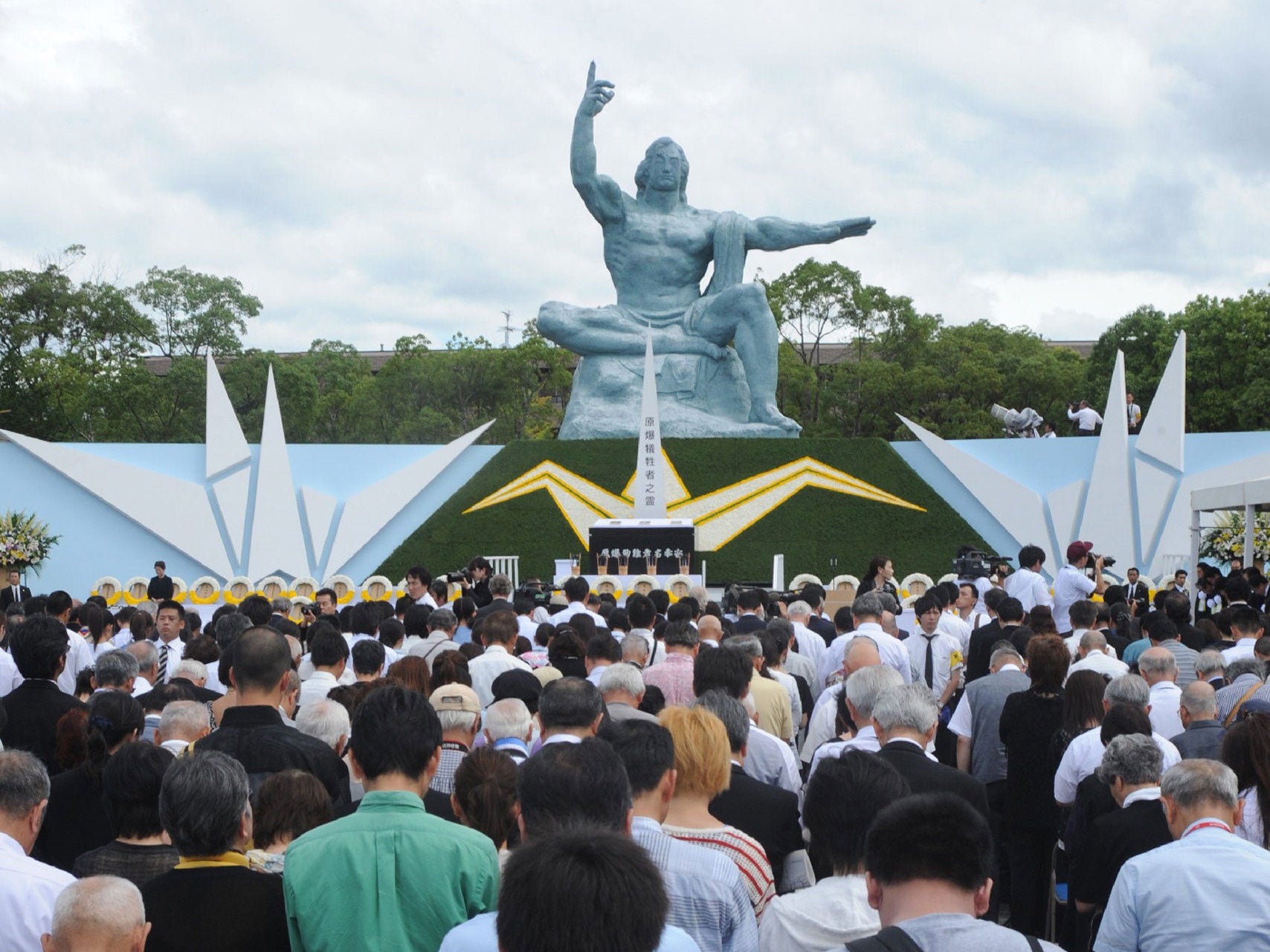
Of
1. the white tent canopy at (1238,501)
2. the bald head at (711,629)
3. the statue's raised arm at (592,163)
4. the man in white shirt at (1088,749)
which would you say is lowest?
the man in white shirt at (1088,749)

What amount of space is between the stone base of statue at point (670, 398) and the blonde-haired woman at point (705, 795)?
22227 mm

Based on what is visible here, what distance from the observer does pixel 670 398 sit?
26.4m

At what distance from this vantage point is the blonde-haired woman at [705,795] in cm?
330

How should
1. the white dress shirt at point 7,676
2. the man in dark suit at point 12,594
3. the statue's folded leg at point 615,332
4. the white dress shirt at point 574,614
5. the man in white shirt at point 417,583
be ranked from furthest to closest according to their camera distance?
the statue's folded leg at point 615,332 → the man in dark suit at point 12,594 → the man in white shirt at point 417,583 → the white dress shirt at point 574,614 → the white dress shirt at point 7,676

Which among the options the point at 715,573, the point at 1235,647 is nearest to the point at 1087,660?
the point at 1235,647

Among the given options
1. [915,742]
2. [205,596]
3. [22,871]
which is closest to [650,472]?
[205,596]

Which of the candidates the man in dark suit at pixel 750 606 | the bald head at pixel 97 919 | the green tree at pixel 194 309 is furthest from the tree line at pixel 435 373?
the bald head at pixel 97 919

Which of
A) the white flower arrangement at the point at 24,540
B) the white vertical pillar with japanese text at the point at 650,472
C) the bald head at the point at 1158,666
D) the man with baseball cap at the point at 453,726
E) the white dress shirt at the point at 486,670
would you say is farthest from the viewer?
the white vertical pillar with japanese text at the point at 650,472

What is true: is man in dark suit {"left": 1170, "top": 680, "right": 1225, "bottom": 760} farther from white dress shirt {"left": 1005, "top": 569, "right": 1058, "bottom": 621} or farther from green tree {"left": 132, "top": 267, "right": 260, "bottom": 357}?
green tree {"left": 132, "top": 267, "right": 260, "bottom": 357}

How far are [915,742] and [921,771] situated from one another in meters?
0.12

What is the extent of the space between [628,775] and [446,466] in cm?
2160

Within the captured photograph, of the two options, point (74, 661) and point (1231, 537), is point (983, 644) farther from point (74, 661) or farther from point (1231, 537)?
point (1231, 537)

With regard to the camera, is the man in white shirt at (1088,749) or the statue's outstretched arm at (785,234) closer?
the man in white shirt at (1088,749)

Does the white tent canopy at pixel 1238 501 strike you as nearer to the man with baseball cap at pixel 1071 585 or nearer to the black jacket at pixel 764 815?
the man with baseball cap at pixel 1071 585
